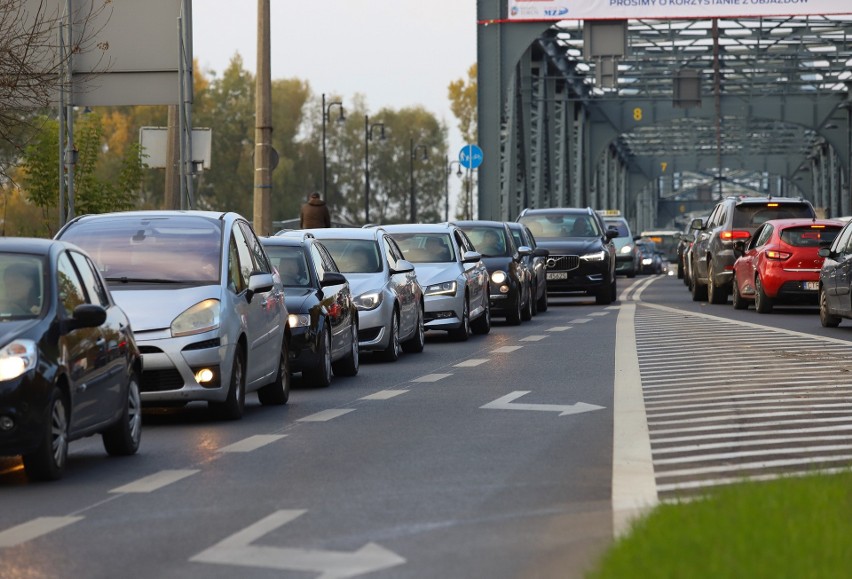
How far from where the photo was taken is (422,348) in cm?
2230

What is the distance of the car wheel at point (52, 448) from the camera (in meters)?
9.82

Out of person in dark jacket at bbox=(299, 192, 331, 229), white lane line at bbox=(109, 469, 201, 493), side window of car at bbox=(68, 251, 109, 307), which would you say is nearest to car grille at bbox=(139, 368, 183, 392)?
side window of car at bbox=(68, 251, 109, 307)

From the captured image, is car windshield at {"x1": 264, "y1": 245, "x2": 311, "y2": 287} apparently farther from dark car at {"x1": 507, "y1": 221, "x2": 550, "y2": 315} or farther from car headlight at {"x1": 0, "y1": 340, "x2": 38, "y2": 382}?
dark car at {"x1": 507, "y1": 221, "x2": 550, "y2": 315}

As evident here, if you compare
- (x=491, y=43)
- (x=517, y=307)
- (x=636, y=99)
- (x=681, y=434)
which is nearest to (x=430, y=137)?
(x=636, y=99)

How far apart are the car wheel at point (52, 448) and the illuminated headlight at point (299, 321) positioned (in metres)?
6.44

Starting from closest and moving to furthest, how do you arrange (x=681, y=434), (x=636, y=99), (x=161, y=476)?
(x=161, y=476)
(x=681, y=434)
(x=636, y=99)

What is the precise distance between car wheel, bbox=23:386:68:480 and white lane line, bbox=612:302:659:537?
9.66ft

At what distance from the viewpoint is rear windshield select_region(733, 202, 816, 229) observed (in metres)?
33.6

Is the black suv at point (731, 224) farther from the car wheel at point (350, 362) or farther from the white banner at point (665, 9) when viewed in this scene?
the white banner at point (665, 9)

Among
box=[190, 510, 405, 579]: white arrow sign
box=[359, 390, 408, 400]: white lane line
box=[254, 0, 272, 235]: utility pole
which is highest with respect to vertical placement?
box=[254, 0, 272, 235]: utility pole

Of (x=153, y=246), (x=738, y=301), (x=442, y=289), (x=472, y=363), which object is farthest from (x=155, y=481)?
(x=738, y=301)

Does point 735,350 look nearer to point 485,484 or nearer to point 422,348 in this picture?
point 422,348

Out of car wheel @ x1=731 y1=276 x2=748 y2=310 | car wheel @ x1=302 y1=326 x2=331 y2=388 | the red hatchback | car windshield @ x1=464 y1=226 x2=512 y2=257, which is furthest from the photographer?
car wheel @ x1=731 y1=276 x2=748 y2=310

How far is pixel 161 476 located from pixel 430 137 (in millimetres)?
125353
